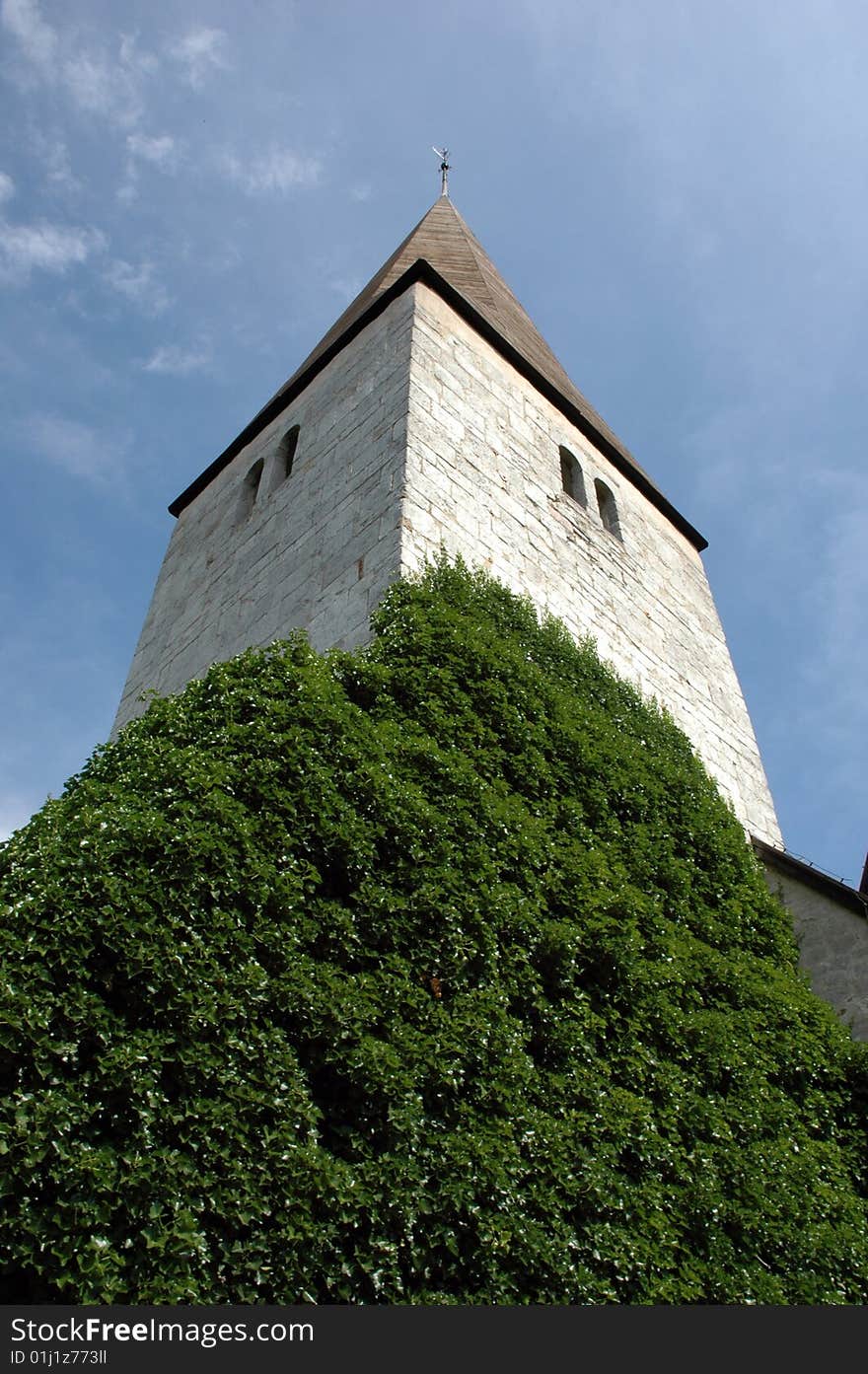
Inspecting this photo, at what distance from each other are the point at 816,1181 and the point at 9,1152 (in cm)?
412

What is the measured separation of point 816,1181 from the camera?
17.8 ft

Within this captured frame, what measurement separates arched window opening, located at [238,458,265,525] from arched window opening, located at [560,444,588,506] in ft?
11.0

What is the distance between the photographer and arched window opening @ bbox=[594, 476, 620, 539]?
11.7m

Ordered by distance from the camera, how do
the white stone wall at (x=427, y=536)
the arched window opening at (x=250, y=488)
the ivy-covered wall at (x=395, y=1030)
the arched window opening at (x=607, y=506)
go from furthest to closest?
the arched window opening at (x=607, y=506) → the arched window opening at (x=250, y=488) → the white stone wall at (x=427, y=536) → the ivy-covered wall at (x=395, y=1030)

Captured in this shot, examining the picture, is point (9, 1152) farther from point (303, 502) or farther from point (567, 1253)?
point (303, 502)

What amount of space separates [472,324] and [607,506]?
252 centimetres

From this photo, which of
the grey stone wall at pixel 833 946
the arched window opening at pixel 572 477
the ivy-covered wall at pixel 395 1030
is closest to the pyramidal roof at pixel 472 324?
the arched window opening at pixel 572 477

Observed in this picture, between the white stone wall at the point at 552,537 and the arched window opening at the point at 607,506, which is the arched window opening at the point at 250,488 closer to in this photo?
the white stone wall at the point at 552,537

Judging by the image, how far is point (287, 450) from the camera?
37.6ft

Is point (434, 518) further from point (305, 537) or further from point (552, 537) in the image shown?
point (552, 537)

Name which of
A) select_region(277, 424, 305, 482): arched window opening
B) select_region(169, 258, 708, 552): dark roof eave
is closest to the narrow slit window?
select_region(277, 424, 305, 482): arched window opening

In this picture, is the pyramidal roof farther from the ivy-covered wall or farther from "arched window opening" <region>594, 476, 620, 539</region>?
the ivy-covered wall

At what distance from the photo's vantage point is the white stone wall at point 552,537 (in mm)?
8664

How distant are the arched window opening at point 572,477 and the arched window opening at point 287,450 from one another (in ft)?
9.65
